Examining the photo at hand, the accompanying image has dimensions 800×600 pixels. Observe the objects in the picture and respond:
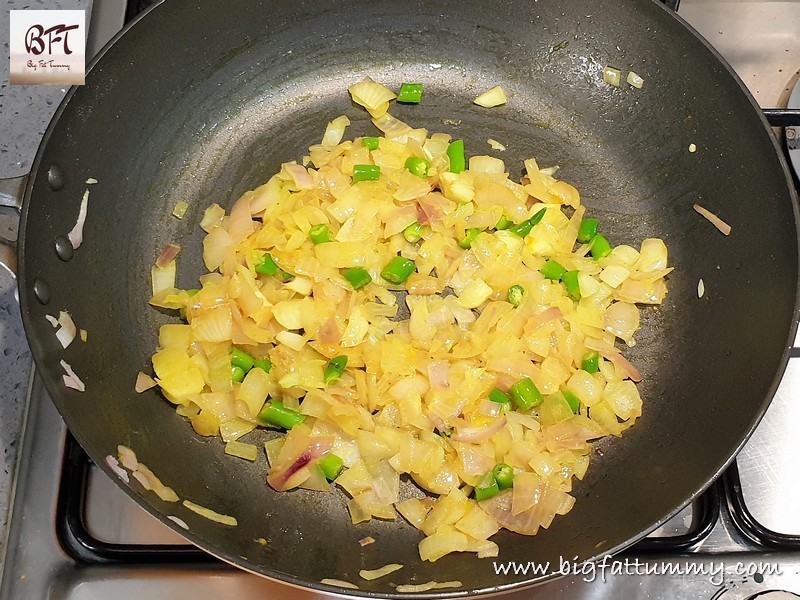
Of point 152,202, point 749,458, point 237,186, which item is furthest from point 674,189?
point 152,202

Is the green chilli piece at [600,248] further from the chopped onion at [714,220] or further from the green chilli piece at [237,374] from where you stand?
the green chilli piece at [237,374]

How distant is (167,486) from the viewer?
120 centimetres

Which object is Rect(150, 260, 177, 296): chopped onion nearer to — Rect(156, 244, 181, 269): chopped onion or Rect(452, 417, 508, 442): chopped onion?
Rect(156, 244, 181, 269): chopped onion

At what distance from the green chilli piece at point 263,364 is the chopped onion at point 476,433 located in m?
0.39

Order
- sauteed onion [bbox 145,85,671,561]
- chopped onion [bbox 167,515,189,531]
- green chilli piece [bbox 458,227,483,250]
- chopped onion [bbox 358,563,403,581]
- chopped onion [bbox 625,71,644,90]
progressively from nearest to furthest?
chopped onion [bbox 167,515,189,531], chopped onion [bbox 358,563,403,581], sauteed onion [bbox 145,85,671,561], green chilli piece [bbox 458,227,483,250], chopped onion [bbox 625,71,644,90]

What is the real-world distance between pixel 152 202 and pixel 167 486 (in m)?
0.64

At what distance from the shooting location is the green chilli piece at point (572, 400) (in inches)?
51.6

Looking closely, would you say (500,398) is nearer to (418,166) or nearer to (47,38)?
(418,166)

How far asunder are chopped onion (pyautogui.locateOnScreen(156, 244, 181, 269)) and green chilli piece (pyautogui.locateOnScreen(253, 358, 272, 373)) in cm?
31

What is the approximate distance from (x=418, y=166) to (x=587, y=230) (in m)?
0.40

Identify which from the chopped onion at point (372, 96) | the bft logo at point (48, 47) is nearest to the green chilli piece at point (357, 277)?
the chopped onion at point (372, 96)

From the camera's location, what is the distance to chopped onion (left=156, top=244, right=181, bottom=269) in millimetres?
1435

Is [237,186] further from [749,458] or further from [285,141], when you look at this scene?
[749,458]

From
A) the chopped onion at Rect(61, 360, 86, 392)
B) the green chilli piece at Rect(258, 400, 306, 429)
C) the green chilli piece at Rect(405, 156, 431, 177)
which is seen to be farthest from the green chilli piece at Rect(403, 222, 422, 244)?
the chopped onion at Rect(61, 360, 86, 392)
